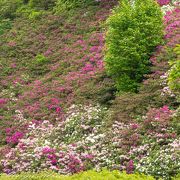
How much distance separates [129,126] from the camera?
15.1 meters

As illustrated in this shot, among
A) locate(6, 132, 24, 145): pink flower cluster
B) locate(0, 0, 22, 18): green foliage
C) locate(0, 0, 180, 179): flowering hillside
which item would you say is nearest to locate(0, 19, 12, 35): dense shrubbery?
Answer: locate(0, 0, 22, 18): green foliage

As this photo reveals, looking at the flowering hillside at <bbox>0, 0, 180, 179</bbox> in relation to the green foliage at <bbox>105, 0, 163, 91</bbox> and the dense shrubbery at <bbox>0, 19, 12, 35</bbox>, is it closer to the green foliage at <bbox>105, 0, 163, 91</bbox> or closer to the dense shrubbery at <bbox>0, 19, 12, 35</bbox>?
the green foliage at <bbox>105, 0, 163, 91</bbox>

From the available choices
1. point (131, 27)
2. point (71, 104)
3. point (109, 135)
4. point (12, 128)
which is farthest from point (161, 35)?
point (12, 128)

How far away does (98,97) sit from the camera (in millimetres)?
18688

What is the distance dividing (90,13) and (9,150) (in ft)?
49.4

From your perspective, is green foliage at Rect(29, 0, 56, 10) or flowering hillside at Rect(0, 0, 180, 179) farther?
green foliage at Rect(29, 0, 56, 10)

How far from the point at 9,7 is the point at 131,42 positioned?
18622mm

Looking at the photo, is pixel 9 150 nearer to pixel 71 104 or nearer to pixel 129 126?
pixel 71 104

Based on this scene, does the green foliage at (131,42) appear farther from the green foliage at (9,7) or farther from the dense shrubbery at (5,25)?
the green foliage at (9,7)

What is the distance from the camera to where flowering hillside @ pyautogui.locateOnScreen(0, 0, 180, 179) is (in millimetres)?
13891

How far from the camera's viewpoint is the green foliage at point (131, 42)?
1817 centimetres

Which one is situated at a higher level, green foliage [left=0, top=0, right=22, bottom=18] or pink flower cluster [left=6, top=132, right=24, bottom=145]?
green foliage [left=0, top=0, right=22, bottom=18]

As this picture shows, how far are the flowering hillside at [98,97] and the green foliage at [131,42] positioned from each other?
0.04 m

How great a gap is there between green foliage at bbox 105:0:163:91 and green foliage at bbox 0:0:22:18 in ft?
54.3
